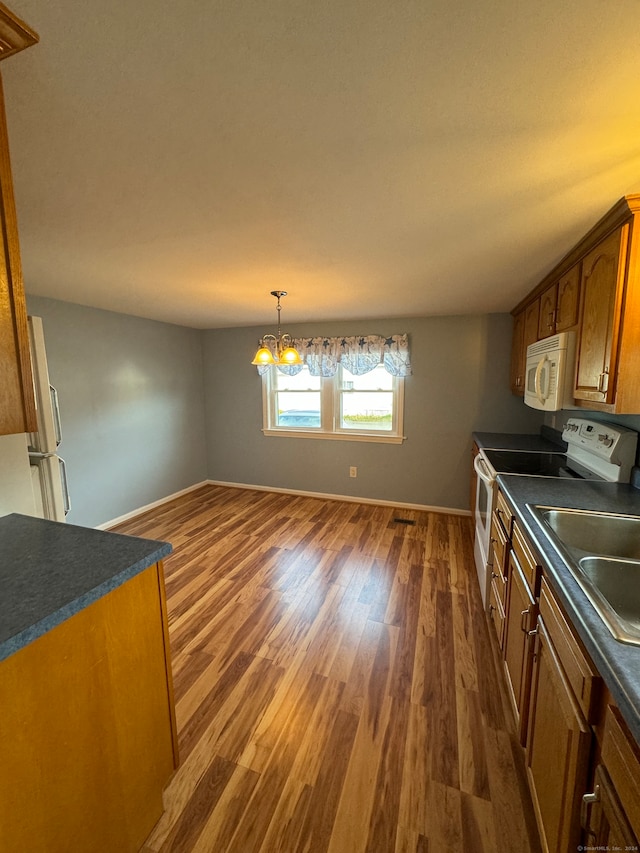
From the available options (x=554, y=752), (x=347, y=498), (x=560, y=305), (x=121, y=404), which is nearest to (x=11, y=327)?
(x=554, y=752)

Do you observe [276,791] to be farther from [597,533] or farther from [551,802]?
[597,533]

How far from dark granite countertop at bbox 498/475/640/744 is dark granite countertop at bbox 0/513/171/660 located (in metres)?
1.23

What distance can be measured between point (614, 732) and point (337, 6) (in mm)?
1588

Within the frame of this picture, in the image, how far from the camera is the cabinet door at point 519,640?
1296 millimetres

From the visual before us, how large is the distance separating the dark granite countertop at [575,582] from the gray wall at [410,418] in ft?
6.53

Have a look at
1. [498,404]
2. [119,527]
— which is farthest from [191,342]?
[498,404]

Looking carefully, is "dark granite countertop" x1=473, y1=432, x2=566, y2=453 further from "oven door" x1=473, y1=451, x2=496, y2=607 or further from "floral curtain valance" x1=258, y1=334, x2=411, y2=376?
"floral curtain valance" x1=258, y1=334, x2=411, y2=376

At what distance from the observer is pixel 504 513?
1846 mm

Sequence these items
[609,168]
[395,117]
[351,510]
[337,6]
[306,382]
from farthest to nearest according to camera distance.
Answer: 1. [306,382]
2. [351,510]
3. [609,168]
4. [395,117]
5. [337,6]

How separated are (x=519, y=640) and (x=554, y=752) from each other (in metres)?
0.50

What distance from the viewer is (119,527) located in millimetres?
3656

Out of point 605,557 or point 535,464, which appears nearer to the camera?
point 605,557

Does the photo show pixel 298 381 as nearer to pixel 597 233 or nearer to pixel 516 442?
pixel 516 442

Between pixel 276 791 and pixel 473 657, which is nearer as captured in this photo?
pixel 276 791
